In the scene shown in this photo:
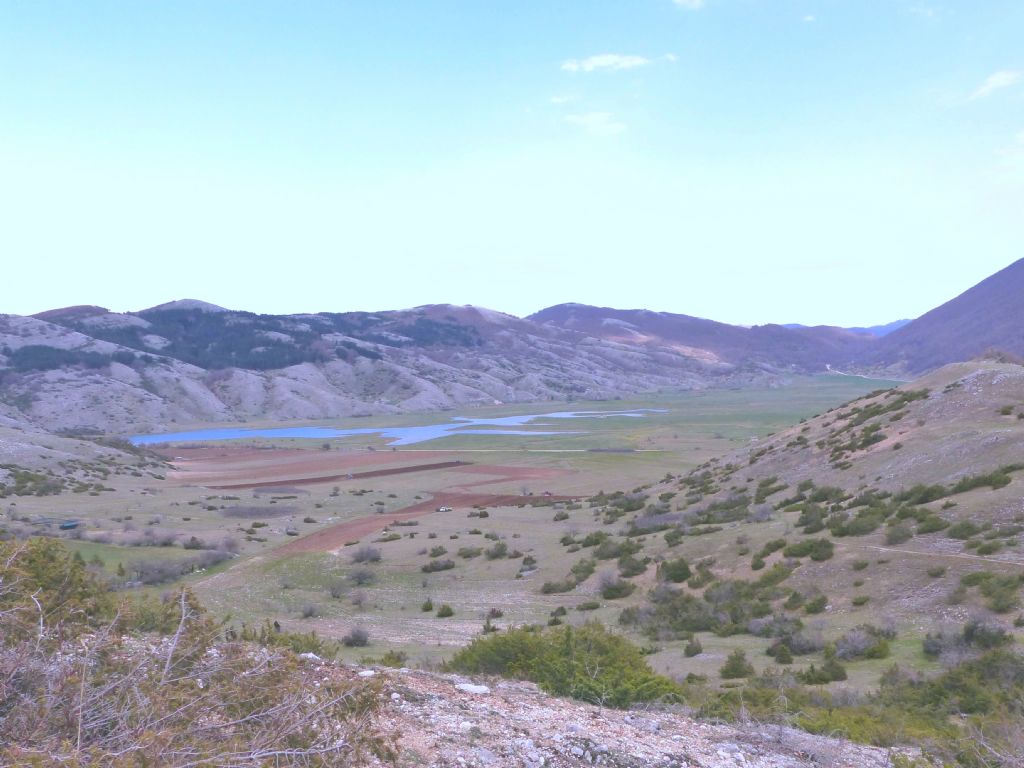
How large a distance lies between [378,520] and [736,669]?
93.9 ft

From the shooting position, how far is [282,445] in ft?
297

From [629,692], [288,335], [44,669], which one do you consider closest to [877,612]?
[629,692]

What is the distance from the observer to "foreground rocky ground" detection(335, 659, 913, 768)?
6410mm

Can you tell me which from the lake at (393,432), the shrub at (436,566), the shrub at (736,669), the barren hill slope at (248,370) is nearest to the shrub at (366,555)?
the shrub at (436,566)

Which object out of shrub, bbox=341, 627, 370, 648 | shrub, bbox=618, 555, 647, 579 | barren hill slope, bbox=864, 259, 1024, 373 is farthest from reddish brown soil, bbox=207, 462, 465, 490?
barren hill slope, bbox=864, 259, 1024, 373

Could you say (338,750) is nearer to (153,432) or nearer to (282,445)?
(282,445)

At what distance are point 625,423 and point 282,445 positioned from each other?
48.7 m

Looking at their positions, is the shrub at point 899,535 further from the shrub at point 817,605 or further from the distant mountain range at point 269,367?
the distant mountain range at point 269,367

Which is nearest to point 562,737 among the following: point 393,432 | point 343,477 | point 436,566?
point 436,566

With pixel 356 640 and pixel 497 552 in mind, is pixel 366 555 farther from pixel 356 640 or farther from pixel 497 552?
pixel 356 640

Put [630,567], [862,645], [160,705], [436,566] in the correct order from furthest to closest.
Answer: [436,566], [630,567], [862,645], [160,705]

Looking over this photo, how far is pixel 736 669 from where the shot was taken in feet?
38.4

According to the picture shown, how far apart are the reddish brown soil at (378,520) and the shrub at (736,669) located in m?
20.2

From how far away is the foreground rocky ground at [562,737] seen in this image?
641cm
